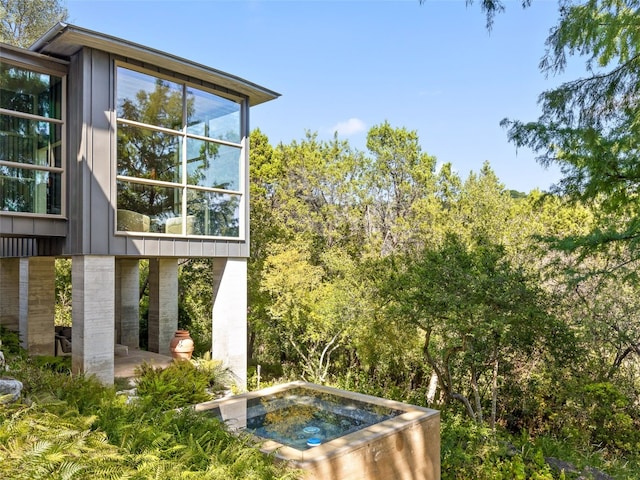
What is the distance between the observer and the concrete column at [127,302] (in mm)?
13102

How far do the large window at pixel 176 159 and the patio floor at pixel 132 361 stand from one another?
341 cm

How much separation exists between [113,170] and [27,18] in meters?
13.0

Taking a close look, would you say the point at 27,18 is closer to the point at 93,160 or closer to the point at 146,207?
the point at 93,160

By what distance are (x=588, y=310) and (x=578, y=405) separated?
2.42m

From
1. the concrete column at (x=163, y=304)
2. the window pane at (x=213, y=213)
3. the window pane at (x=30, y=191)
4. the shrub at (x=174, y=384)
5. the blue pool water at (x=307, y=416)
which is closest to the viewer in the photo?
the blue pool water at (x=307, y=416)

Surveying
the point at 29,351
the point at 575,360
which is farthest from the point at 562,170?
the point at 29,351

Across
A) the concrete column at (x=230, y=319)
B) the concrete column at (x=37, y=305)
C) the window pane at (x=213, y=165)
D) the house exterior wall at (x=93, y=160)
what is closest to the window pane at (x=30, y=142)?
the house exterior wall at (x=93, y=160)

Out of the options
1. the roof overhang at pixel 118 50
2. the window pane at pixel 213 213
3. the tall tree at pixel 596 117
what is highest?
the roof overhang at pixel 118 50

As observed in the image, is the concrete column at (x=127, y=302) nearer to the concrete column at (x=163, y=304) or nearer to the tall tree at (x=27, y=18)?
the concrete column at (x=163, y=304)

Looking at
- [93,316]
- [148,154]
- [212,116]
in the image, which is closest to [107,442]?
[93,316]

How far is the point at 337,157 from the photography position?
1773cm

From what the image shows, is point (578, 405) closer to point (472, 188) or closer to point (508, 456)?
point (508, 456)

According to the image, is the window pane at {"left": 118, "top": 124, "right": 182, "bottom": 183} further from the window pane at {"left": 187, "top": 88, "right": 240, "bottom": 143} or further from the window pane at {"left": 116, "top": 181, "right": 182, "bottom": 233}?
the window pane at {"left": 187, "top": 88, "right": 240, "bottom": 143}

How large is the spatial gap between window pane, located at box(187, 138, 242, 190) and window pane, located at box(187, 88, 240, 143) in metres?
0.24
